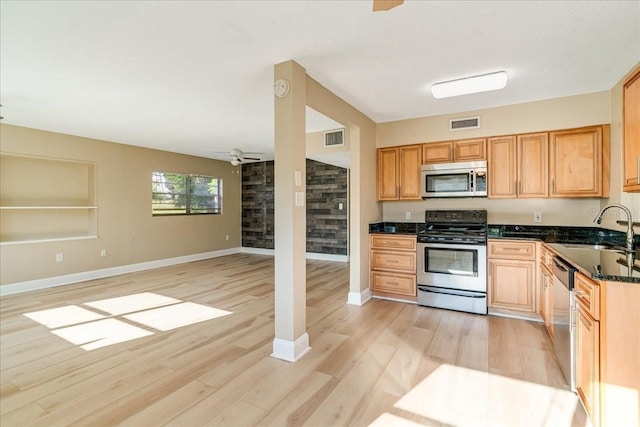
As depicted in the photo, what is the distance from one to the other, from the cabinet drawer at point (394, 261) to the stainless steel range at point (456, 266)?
4.5 inches

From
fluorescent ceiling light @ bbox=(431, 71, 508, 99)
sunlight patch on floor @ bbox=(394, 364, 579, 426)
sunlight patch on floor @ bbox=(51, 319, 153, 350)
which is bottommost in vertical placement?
sunlight patch on floor @ bbox=(394, 364, 579, 426)

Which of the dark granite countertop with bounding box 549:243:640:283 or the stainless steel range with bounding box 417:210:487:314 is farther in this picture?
the stainless steel range with bounding box 417:210:487:314

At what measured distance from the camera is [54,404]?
6.56 ft

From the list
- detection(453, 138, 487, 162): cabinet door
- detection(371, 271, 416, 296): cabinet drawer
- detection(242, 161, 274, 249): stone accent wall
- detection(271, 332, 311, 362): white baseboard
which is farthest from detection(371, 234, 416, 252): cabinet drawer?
detection(242, 161, 274, 249): stone accent wall

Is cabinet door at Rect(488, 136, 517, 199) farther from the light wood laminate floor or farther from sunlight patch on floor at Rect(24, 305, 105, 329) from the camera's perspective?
sunlight patch on floor at Rect(24, 305, 105, 329)

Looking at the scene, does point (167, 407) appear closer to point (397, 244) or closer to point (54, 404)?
point (54, 404)

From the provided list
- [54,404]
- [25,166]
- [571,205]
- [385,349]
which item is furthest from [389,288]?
[25,166]

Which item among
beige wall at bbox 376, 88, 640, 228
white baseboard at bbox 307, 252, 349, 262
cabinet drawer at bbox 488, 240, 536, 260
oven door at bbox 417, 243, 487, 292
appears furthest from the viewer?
white baseboard at bbox 307, 252, 349, 262

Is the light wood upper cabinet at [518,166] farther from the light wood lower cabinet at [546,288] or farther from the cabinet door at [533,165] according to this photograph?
the light wood lower cabinet at [546,288]

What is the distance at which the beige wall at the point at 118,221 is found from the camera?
474 centimetres

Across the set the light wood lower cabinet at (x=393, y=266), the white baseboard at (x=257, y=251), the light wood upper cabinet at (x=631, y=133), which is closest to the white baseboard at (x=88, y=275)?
the white baseboard at (x=257, y=251)

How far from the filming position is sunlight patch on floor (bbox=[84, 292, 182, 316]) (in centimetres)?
383

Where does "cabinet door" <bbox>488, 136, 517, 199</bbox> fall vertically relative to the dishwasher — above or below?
above

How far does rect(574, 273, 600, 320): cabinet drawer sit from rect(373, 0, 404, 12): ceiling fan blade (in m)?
1.98
